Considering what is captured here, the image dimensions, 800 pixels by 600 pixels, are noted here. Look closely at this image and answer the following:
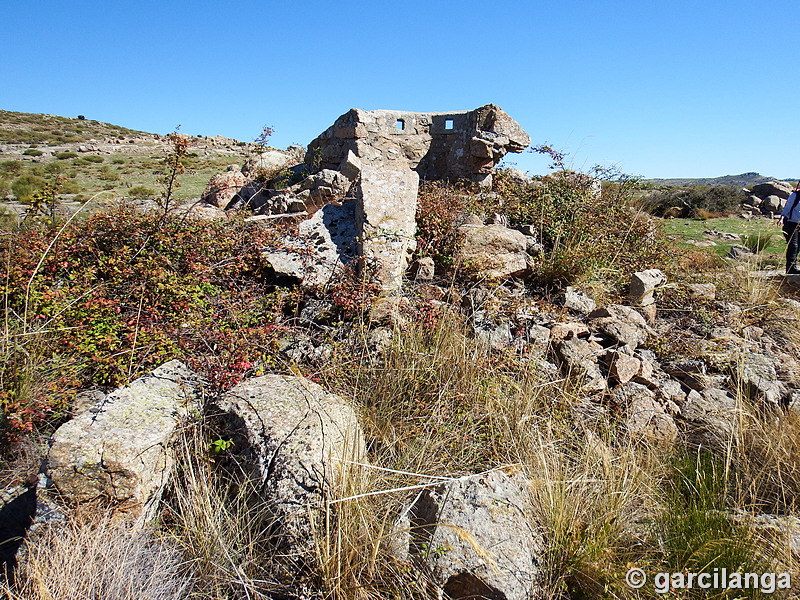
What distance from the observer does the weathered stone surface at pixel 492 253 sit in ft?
15.6

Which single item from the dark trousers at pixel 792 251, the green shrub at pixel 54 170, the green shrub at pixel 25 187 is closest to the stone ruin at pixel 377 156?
the dark trousers at pixel 792 251

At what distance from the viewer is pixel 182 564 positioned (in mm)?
2205

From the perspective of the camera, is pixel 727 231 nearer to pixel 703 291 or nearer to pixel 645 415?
pixel 703 291

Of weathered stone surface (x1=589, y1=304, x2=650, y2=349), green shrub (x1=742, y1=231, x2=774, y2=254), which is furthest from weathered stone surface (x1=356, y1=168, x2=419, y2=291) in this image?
green shrub (x1=742, y1=231, x2=774, y2=254)

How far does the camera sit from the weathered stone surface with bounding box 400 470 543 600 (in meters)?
2.13

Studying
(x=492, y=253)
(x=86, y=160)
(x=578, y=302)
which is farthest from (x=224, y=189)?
(x=86, y=160)

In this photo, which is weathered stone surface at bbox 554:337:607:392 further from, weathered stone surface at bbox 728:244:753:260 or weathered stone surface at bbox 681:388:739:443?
weathered stone surface at bbox 728:244:753:260

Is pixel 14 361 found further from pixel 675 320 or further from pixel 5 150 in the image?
pixel 5 150

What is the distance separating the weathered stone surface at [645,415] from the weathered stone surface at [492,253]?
155 centimetres

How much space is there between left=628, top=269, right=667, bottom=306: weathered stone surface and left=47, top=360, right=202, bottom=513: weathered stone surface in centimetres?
445

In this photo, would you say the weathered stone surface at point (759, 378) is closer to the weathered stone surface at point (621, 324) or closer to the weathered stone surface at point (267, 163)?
the weathered stone surface at point (621, 324)

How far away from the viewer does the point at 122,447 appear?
7.81ft

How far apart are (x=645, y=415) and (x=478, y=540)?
2124 mm

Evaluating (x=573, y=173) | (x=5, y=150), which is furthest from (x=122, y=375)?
(x=5, y=150)
